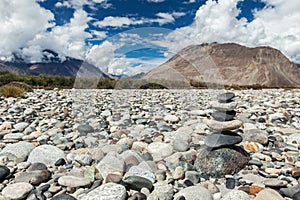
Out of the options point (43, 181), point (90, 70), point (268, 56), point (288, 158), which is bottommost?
point (43, 181)

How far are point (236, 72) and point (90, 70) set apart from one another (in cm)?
12872

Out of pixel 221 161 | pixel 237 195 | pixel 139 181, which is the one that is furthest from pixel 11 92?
pixel 237 195

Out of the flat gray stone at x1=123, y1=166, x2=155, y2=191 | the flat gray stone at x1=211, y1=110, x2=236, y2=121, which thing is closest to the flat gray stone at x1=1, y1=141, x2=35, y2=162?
the flat gray stone at x1=123, y1=166, x2=155, y2=191

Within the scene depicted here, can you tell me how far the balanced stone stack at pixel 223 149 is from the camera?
311cm

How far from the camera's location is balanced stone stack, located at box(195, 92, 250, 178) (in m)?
3.11

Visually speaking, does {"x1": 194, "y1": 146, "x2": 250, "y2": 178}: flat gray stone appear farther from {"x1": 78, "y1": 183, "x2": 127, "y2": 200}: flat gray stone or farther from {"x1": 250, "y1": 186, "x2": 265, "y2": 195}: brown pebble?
{"x1": 78, "y1": 183, "x2": 127, "y2": 200}: flat gray stone

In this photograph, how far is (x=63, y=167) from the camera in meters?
3.35

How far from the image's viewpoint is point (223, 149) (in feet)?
10.8

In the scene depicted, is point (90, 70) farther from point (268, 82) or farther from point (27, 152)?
point (268, 82)

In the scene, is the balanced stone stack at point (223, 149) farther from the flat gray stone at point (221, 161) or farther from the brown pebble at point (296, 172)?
the brown pebble at point (296, 172)

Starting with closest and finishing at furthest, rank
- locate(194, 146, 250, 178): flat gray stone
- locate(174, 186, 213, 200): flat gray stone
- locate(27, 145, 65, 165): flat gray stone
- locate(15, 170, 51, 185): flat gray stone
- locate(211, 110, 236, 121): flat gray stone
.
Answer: locate(174, 186, 213, 200): flat gray stone → locate(15, 170, 51, 185): flat gray stone → locate(194, 146, 250, 178): flat gray stone → locate(211, 110, 236, 121): flat gray stone → locate(27, 145, 65, 165): flat gray stone

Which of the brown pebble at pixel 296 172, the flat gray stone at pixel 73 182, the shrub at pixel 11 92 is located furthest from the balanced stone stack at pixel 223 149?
the shrub at pixel 11 92

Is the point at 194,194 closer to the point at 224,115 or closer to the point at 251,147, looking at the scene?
the point at 224,115

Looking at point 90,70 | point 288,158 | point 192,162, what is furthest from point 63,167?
point 288,158
